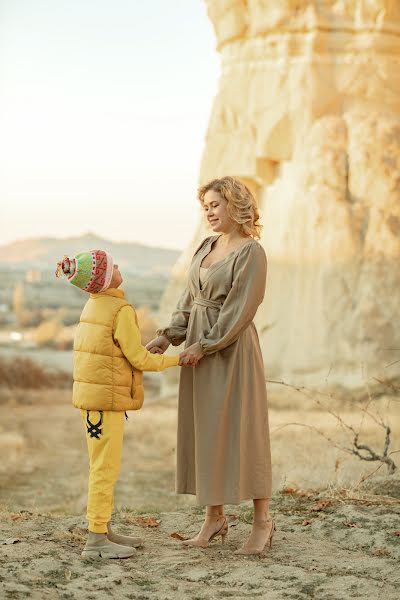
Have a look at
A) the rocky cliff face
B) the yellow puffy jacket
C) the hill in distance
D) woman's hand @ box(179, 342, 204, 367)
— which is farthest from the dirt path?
the hill in distance

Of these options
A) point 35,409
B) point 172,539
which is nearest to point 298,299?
point 35,409

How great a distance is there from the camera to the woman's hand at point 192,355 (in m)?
3.83

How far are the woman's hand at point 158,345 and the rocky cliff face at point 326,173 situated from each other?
517cm

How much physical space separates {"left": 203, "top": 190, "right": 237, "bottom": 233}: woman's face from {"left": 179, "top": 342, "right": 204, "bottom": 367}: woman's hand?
1.90 ft

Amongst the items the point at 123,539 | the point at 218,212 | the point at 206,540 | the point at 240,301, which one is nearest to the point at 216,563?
the point at 206,540

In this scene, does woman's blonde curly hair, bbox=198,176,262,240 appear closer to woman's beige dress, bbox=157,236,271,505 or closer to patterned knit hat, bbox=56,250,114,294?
woman's beige dress, bbox=157,236,271,505

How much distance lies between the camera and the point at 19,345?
19609mm

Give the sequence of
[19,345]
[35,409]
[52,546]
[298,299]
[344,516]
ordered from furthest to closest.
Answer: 1. [19,345]
2. [35,409]
3. [298,299]
4. [344,516]
5. [52,546]

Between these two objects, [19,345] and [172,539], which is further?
[19,345]

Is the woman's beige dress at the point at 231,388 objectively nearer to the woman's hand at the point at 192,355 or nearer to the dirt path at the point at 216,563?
the woman's hand at the point at 192,355

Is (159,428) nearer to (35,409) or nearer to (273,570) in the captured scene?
(35,409)

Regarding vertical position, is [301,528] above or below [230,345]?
below

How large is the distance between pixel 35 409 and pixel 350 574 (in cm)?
880

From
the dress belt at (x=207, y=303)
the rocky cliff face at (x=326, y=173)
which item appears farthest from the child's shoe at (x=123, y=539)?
the rocky cliff face at (x=326, y=173)
